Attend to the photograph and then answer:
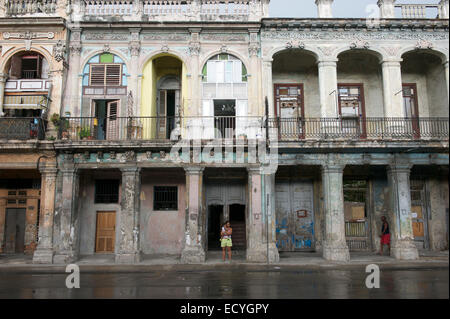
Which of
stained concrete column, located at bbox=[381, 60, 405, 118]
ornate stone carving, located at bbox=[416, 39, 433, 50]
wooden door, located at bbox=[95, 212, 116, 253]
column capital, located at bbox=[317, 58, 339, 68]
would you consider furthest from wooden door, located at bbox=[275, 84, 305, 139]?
wooden door, located at bbox=[95, 212, 116, 253]

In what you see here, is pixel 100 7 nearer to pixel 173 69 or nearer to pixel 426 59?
pixel 173 69

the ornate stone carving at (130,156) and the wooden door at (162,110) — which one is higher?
the wooden door at (162,110)

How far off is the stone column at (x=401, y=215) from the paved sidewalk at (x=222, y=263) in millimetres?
425

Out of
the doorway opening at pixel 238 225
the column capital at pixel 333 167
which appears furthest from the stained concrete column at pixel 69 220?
the column capital at pixel 333 167

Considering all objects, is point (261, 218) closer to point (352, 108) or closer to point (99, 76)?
point (352, 108)

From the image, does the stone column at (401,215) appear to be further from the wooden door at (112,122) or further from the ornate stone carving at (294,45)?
the wooden door at (112,122)

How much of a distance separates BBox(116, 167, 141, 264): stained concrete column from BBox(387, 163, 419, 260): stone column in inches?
397

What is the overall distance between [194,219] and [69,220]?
15.7 ft

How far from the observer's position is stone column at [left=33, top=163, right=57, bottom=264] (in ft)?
42.8

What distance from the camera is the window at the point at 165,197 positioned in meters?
15.6

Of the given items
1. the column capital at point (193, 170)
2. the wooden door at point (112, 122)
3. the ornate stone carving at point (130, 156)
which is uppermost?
the wooden door at point (112, 122)

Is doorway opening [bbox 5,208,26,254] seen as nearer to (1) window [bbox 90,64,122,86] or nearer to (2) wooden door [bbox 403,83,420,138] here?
(1) window [bbox 90,64,122,86]
